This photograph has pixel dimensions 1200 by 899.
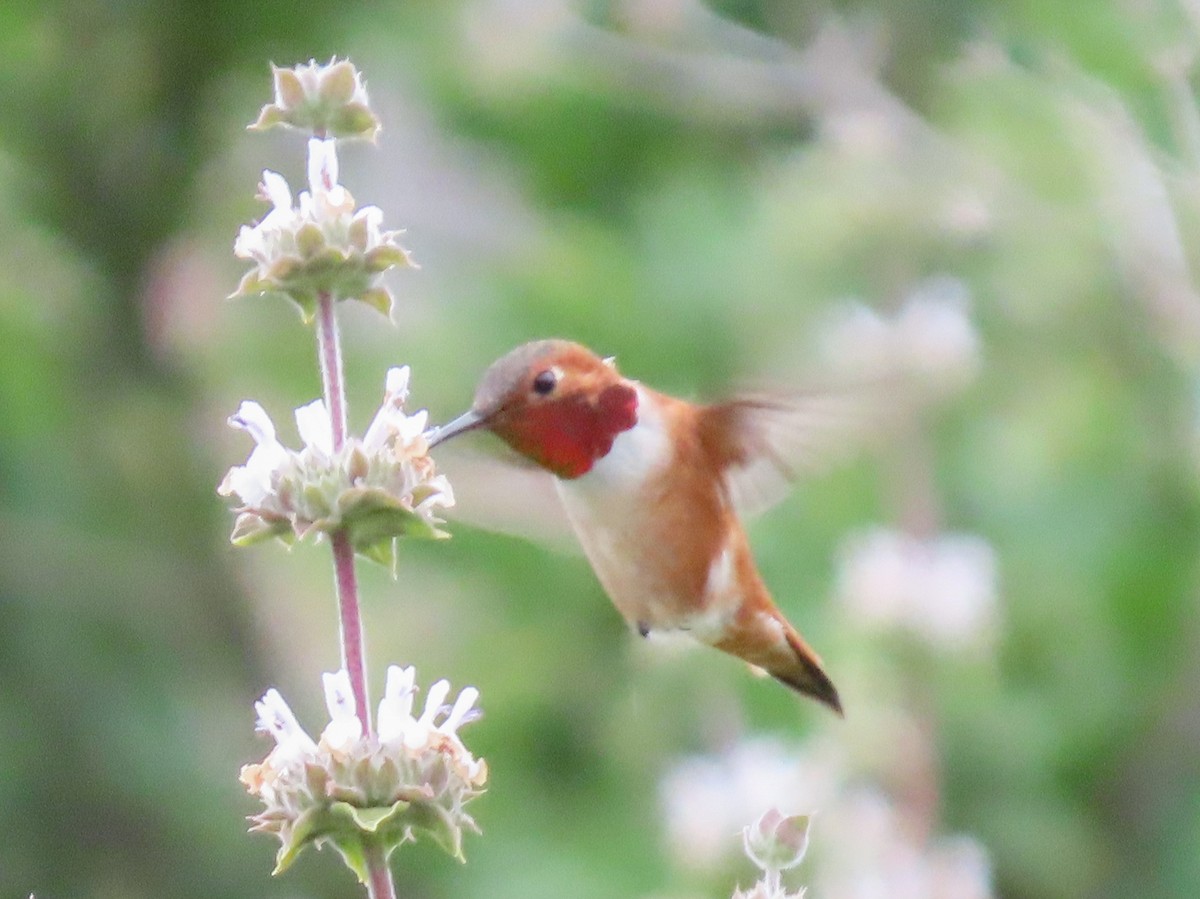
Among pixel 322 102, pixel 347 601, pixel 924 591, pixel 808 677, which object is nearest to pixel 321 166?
pixel 322 102

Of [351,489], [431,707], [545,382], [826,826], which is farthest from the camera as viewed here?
[826,826]

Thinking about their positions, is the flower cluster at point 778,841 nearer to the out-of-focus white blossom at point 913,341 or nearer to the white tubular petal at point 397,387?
the white tubular petal at point 397,387

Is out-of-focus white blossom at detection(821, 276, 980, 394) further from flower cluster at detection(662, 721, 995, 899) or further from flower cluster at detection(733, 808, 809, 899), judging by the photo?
flower cluster at detection(733, 808, 809, 899)

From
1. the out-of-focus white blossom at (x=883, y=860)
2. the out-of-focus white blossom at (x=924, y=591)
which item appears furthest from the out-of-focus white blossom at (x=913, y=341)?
the out-of-focus white blossom at (x=883, y=860)

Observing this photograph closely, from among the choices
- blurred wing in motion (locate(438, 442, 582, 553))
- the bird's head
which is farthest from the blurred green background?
the bird's head

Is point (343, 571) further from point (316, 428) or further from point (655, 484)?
point (655, 484)

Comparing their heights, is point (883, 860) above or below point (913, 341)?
below

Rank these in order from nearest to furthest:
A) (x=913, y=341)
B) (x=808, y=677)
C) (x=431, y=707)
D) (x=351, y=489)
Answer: (x=351, y=489) < (x=431, y=707) < (x=808, y=677) < (x=913, y=341)
